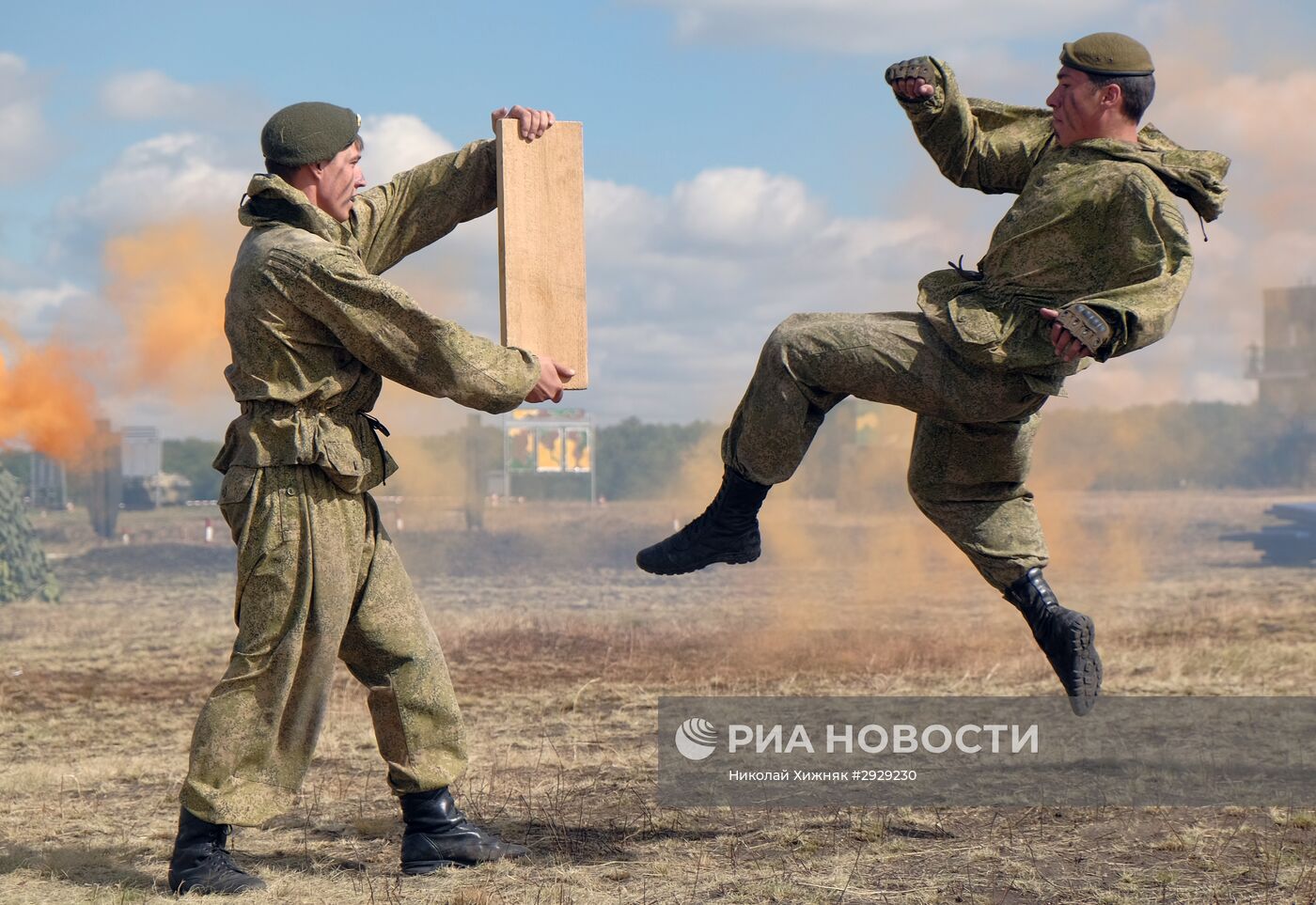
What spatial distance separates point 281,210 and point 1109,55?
3050 mm

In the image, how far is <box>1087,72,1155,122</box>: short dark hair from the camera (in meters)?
5.27

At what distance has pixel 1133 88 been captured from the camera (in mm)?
5301

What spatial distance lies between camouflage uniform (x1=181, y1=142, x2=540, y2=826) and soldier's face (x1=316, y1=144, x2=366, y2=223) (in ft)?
0.22

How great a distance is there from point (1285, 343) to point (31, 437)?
41.1 meters

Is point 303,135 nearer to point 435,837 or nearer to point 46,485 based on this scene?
point 435,837

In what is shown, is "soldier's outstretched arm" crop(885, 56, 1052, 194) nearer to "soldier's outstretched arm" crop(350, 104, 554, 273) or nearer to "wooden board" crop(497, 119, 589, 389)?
"wooden board" crop(497, 119, 589, 389)

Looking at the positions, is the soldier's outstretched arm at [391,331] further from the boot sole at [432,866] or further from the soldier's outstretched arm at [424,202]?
the boot sole at [432,866]

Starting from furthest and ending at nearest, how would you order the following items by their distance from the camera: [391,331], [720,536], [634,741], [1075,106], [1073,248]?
1. [634,741]
2. [720,536]
3. [1075,106]
4. [1073,248]
5. [391,331]

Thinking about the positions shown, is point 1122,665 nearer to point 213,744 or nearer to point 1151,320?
point 1151,320

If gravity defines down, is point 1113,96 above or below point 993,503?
above

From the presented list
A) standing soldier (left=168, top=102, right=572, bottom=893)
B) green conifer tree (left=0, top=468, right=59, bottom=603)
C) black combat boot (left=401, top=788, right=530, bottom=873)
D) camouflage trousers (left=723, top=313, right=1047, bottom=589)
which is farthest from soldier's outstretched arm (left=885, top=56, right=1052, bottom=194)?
green conifer tree (left=0, top=468, right=59, bottom=603)

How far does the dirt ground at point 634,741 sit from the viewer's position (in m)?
5.36

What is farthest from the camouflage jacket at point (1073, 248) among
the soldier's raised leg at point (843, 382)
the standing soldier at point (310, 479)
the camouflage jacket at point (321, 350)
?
the camouflage jacket at point (321, 350)

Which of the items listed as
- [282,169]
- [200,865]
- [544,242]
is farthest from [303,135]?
[200,865]
